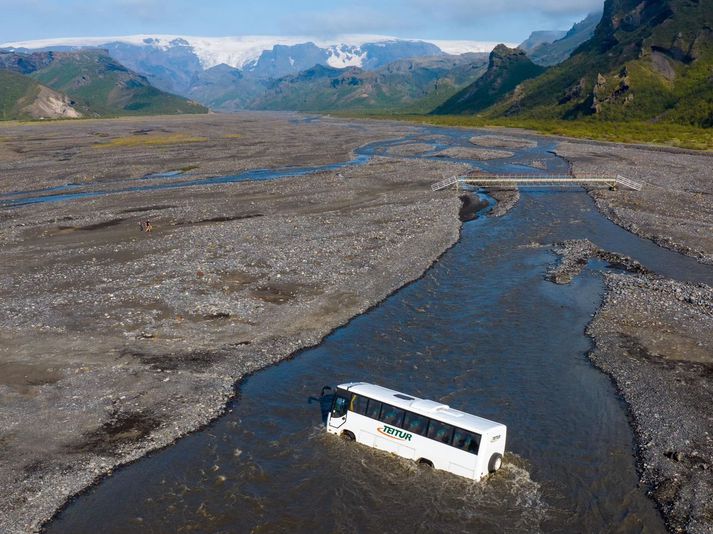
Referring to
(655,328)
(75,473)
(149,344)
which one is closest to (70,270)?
(149,344)

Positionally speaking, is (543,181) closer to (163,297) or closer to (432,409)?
(163,297)

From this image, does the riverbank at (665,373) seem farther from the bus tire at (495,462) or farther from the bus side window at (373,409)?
the bus side window at (373,409)

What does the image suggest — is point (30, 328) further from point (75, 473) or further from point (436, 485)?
point (436, 485)

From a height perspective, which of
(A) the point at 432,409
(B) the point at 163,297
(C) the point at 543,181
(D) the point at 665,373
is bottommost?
(B) the point at 163,297

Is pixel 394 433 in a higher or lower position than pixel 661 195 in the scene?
lower

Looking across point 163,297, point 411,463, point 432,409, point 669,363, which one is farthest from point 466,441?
point 163,297
